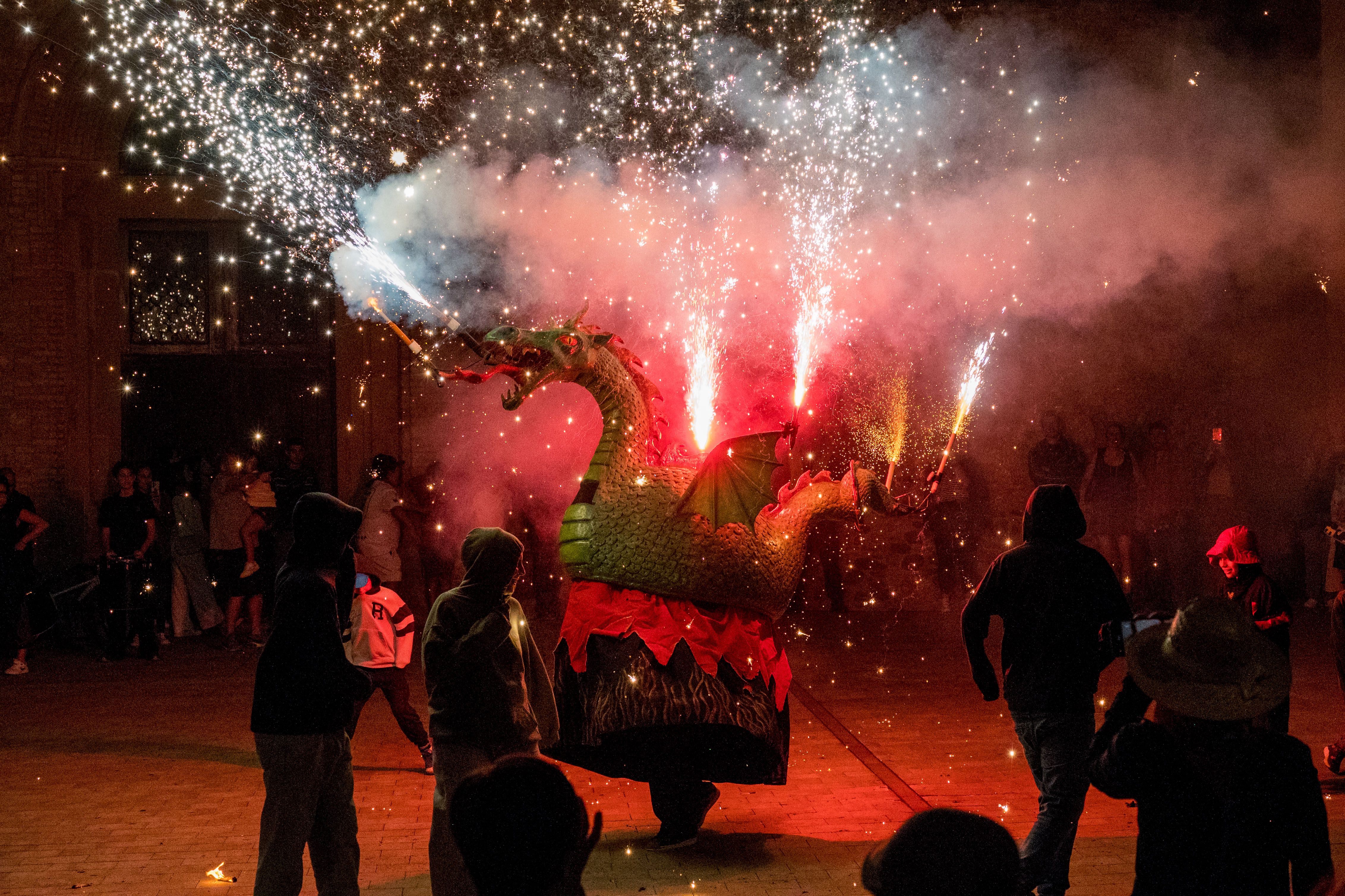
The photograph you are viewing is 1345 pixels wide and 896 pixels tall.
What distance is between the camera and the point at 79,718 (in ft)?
23.9

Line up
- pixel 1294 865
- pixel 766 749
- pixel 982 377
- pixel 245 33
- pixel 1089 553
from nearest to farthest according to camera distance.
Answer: pixel 1294 865 < pixel 1089 553 < pixel 766 749 < pixel 245 33 < pixel 982 377

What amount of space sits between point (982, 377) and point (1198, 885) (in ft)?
34.2

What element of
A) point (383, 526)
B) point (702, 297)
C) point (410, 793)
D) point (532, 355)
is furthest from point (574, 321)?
point (702, 297)

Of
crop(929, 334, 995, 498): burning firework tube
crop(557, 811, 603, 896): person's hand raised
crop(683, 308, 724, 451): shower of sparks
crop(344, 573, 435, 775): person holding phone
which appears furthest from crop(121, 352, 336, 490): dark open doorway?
crop(557, 811, 603, 896): person's hand raised

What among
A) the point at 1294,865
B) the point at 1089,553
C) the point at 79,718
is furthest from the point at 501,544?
the point at 79,718

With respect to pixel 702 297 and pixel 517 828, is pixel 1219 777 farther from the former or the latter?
pixel 702 297

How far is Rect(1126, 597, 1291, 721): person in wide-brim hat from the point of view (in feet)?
7.68

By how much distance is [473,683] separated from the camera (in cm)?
367

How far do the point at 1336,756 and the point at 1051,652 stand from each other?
2776 millimetres

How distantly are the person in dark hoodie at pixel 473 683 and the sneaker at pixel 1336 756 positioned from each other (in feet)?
13.7

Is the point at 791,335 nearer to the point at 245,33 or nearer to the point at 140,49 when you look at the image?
the point at 245,33

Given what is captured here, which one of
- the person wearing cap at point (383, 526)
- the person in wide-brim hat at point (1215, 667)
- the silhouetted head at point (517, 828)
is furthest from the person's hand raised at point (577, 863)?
the person wearing cap at point (383, 526)

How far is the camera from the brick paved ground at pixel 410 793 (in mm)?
4469

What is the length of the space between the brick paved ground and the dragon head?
1949 millimetres
